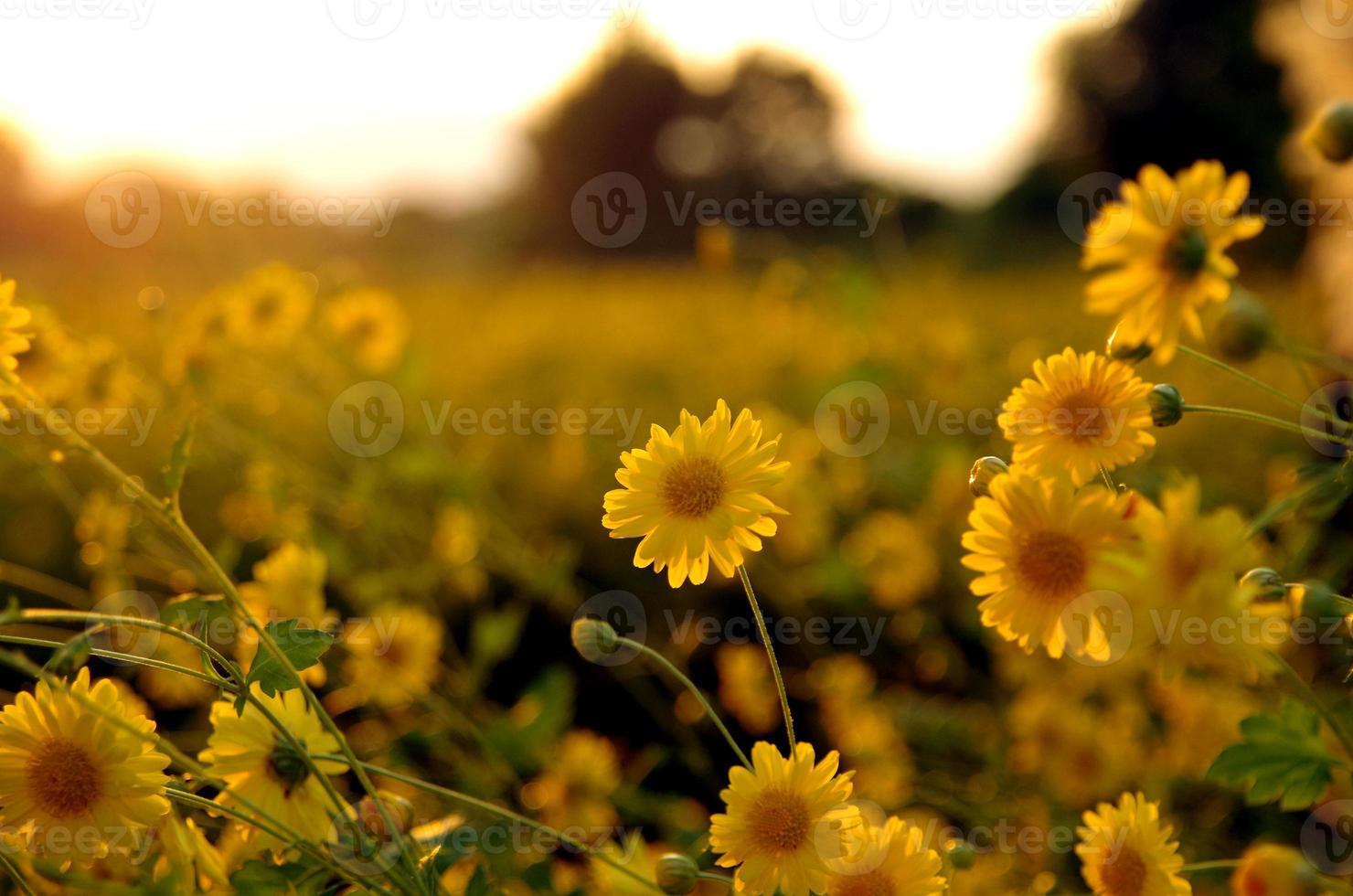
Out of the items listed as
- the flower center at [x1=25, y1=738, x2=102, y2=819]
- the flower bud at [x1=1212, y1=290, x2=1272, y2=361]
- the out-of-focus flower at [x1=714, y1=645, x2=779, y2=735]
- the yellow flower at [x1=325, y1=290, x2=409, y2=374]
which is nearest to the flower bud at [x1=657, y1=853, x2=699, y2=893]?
the flower center at [x1=25, y1=738, x2=102, y2=819]

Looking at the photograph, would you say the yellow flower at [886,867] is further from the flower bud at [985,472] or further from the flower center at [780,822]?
the flower bud at [985,472]

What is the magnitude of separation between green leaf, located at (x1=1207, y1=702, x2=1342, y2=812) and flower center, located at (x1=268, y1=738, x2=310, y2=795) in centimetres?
65

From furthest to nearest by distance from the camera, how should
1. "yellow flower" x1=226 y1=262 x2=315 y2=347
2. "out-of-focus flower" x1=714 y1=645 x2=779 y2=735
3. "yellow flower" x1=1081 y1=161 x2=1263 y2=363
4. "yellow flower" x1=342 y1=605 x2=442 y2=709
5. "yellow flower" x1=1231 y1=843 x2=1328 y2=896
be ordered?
"out-of-focus flower" x1=714 y1=645 x2=779 y2=735, "yellow flower" x1=226 y1=262 x2=315 y2=347, "yellow flower" x1=342 y1=605 x2=442 y2=709, "yellow flower" x1=1081 y1=161 x2=1263 y2=363, "yellow flower" x1=1231 y1=843 x2=1328 y2=896

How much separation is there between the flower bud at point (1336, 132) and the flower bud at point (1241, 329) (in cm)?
13

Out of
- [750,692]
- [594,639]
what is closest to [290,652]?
[594,639]

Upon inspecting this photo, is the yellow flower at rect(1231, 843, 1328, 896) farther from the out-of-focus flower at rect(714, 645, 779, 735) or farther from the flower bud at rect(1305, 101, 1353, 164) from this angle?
the out-of-focus flower at rect(714, 645, 779, 735)

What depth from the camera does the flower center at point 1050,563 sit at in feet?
2.08

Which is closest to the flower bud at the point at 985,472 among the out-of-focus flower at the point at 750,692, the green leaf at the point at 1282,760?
the green leaf at the point at 1282,760

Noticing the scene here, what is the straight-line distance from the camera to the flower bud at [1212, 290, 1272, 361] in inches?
25.5

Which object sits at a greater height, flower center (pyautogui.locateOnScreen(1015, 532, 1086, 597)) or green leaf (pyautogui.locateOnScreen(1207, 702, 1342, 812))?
flower center (pyautogui.locateOnScreen(1015, 532, 1086, 597))

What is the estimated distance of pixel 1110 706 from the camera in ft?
6.29

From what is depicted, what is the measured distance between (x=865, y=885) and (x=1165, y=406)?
38 cm

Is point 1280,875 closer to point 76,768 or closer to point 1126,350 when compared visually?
point 1126,350

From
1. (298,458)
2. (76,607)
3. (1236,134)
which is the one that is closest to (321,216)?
(298,458)
